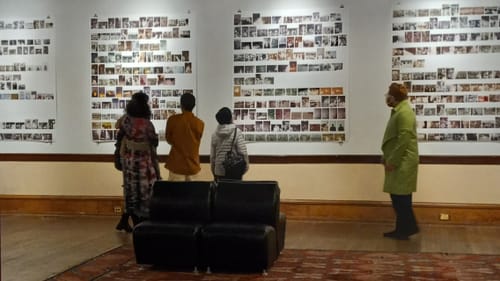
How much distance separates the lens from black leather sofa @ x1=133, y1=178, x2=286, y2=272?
194 inches

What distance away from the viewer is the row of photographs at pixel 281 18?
7.66 meters

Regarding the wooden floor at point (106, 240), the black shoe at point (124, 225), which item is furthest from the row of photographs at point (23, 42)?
the black shoe at point (124, 225)

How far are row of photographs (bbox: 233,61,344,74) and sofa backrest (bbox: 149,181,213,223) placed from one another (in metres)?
2.81

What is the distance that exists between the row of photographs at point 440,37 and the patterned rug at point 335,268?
9.26ft

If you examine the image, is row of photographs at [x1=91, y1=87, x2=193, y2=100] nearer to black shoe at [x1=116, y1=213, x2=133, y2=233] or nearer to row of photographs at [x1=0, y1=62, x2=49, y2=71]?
row of photographs at [x1=0, y1=62, x2=49, y2=71]

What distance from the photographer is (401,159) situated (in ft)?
21.4

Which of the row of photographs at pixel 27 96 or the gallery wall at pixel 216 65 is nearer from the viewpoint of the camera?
the gallery wall at pixel 216 65

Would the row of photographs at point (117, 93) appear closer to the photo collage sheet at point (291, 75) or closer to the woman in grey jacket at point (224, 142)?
the photo collage sheet at point (291, 75)

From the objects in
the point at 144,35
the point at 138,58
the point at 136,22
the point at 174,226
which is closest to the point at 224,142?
the point at 174,226

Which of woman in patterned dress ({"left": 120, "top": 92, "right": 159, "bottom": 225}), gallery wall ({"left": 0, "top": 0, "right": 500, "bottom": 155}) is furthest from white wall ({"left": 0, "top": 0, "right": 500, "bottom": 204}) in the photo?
woman in patterned dress ({"left": 120, "top": 92, "right": 159, "bottom": 225})

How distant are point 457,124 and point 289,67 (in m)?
2.13

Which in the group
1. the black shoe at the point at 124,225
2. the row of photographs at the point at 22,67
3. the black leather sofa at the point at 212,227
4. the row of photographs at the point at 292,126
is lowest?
the black shoe at the point at 124,225

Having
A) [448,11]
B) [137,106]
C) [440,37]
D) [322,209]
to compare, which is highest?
[448,11]

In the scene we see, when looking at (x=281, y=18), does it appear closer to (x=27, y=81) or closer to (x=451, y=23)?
(x=451, y=23)
